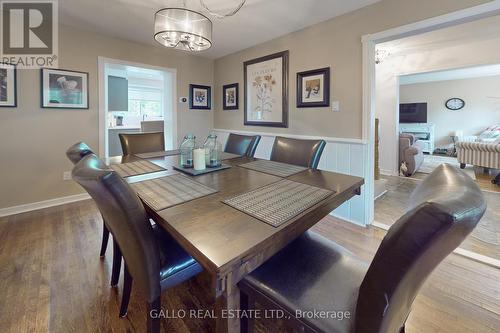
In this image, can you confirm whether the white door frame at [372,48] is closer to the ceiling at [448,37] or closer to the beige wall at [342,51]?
the beige wall at [342,51]

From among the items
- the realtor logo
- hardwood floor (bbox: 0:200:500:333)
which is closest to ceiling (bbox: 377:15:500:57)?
hardwood floor (bbox: 0:200:500:333)

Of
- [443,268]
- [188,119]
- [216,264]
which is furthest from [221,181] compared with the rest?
[188,119]

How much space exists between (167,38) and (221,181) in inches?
48.7

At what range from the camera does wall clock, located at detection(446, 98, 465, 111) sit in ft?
24.8

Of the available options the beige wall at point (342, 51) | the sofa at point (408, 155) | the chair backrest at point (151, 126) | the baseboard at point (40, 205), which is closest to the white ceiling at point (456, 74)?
the sofa at point (408, 155)

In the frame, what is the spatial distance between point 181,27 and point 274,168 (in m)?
1.21

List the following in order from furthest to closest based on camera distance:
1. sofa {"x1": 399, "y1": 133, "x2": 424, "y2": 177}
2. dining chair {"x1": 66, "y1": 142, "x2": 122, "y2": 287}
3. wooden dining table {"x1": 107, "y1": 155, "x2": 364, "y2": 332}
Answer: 1. sofa {"x1": 399, "y1": 133, "x2": 424, "y2": 177}
2. dining chair {"x1": 66, "y1": 142, "x2": 122, "y2": 287}
3. wooden dining table {"x1": 107, "y1": 155, "x2": 364, "y2": 332}

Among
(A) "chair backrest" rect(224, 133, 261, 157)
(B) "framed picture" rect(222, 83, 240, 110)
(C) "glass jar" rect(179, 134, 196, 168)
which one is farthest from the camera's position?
(B) "framed picture" rect(222, 83, 240, 110)

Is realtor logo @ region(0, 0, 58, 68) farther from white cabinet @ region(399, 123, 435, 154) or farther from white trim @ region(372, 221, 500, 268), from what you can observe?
white cabinet @ region(399, 123, 435, 154)

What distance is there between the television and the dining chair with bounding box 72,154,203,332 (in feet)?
31.6

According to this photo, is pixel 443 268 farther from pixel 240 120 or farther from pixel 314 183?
pixel 240 120

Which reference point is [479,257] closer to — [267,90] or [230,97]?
[267,90]

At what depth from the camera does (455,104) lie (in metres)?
7.65

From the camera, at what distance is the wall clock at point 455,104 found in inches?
297
